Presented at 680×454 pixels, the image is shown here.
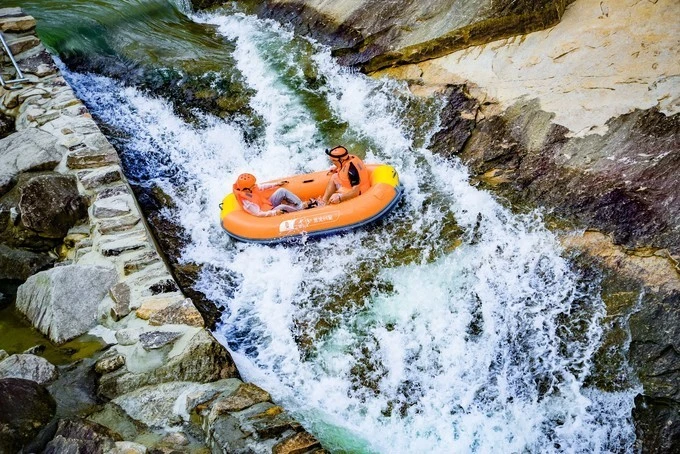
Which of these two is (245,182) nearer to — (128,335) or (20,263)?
(20,263)

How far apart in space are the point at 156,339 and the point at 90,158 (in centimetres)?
270

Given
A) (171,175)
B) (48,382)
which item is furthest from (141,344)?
(171,175)

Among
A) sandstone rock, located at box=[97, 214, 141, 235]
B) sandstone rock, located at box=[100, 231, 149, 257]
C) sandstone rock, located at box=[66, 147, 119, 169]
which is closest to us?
sandstone rock, located at box=[100, 231, 149, 257]

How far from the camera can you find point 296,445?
334 cm

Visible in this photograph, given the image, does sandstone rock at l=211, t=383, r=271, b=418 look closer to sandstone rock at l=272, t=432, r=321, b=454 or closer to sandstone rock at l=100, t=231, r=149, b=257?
sandstone rock at l=272, t=432, r=321, b=454

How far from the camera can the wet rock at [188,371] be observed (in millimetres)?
3822

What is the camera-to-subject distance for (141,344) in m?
4.08

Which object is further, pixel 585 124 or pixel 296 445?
pixel 585 124

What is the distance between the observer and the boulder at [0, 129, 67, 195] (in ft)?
17.9

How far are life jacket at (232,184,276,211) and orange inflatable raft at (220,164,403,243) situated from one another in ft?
0.52

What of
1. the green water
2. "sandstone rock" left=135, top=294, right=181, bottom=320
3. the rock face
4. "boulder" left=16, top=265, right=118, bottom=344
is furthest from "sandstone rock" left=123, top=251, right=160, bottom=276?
the rock face

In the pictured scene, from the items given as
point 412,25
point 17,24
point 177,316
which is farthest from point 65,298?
point 412,25

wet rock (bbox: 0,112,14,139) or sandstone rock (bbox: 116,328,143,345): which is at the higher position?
wet rock (bbox: 0,112,14,139)

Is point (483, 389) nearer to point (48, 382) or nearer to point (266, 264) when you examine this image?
point (266, 264)
